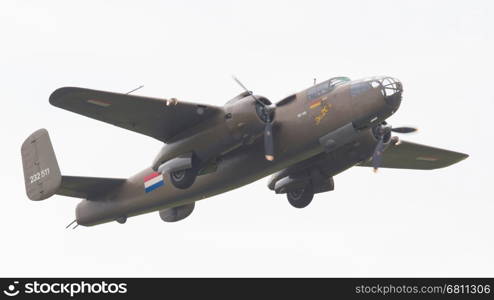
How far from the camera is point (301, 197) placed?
31.0 metres

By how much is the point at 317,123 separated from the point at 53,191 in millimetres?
9294

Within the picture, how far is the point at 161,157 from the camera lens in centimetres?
2830

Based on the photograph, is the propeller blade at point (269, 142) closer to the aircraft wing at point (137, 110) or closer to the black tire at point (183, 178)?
the aircraft wing at point (137, 110)

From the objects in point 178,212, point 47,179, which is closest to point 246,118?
point 178,212

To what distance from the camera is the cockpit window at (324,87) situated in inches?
1070

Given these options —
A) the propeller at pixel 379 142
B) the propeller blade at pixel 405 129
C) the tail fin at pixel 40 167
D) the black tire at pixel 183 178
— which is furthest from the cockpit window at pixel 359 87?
the tail fin at pixel 40 167

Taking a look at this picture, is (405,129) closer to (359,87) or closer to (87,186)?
(359,87)

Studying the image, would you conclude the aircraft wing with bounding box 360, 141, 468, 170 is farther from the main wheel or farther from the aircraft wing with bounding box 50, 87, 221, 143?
the aircraft wing with bounding box 50, 87, 221, 143

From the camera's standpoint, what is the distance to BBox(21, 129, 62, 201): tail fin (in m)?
30.6

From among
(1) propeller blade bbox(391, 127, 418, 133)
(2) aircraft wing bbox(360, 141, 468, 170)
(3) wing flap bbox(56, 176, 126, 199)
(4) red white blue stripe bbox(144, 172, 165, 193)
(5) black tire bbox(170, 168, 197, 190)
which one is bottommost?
(5) black tire bbox(170, 168, 197, 190)

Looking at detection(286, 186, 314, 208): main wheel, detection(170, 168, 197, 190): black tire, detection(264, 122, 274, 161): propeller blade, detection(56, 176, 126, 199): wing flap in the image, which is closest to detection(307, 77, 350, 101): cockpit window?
detection(264, 122, 274, 161): propeller blade

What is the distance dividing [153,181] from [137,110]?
3.68 m

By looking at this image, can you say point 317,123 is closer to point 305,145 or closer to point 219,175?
point 305,145

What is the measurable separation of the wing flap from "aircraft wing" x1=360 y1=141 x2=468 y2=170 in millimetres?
8733
